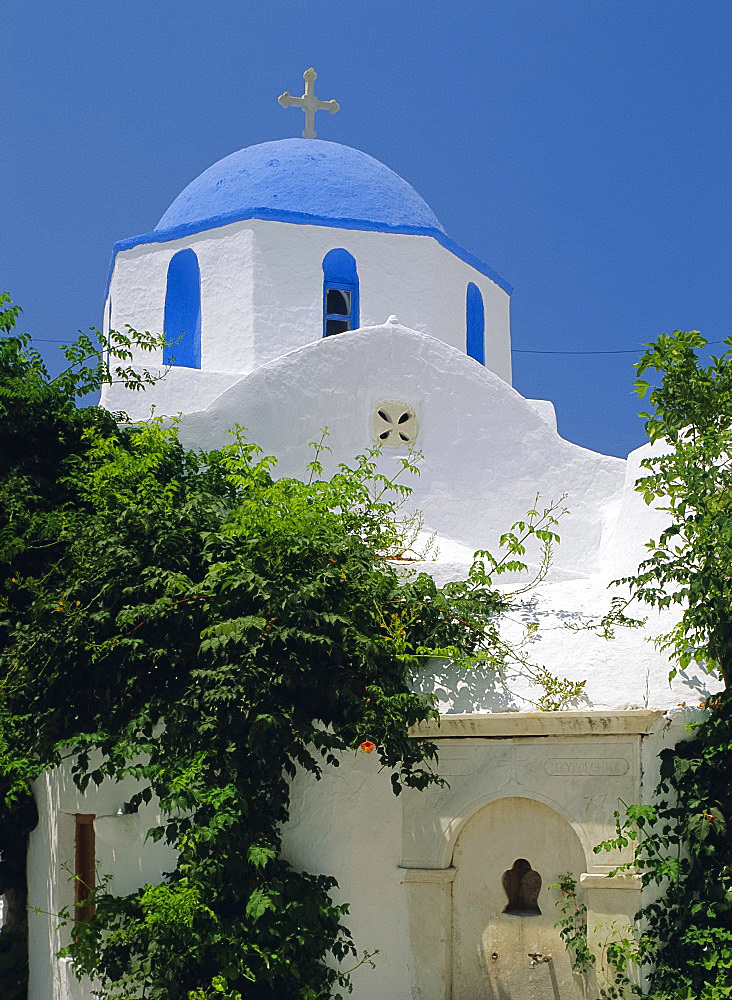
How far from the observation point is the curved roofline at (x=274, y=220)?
36.9 feet

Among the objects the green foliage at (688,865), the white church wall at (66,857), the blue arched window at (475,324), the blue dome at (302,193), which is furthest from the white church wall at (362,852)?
the blue arched window at (475,324)

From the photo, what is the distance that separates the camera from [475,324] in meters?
12.4

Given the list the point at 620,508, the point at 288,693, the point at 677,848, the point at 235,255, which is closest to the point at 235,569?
the point at 288,693

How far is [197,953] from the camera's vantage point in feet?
19.1

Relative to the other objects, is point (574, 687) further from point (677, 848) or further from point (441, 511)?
point (441, 511)

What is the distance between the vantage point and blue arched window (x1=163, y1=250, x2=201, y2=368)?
11.5m

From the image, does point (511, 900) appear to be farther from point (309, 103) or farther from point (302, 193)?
point (309, 103)

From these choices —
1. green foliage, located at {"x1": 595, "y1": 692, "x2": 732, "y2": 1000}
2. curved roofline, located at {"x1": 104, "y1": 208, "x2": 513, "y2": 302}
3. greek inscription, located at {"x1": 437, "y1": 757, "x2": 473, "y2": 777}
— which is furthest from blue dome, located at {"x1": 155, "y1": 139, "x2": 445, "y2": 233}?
green foliage, located at {"x1": 595, "y1": 692, "x2": 732, "y2": 1000}

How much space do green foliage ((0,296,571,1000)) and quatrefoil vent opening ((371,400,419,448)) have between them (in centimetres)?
257

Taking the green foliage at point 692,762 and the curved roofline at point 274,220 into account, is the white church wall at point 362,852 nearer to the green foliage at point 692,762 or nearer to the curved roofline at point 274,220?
the green foliage at point 692,762

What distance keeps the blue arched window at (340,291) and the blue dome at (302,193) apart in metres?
0.34

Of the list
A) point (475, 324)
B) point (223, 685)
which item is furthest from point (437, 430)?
point (223, 685)

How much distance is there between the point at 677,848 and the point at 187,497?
132 inches

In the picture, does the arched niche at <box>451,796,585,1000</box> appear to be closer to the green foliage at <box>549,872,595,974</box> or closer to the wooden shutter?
the green foliage at <box>549,872,595,974</box>
